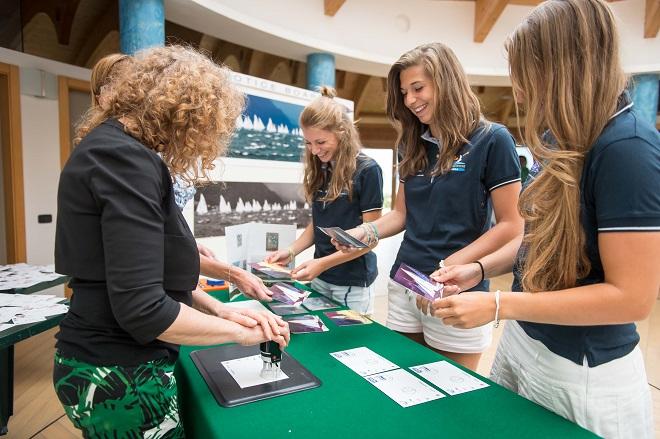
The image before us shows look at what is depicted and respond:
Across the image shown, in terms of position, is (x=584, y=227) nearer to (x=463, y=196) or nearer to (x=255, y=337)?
(x=463, y=196)

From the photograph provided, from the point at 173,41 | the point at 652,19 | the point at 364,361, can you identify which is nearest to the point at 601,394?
the point at 364,361

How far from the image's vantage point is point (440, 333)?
63.5 inches

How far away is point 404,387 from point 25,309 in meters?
2.42

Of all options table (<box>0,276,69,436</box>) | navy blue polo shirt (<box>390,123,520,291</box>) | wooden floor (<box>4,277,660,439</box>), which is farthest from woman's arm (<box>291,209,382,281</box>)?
wooden floor (<box>4,277,660,439</box>)

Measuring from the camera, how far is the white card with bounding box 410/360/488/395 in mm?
1171

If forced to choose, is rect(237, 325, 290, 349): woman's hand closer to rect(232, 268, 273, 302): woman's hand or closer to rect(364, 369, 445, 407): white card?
rect(364, 369, 445, 407): white card

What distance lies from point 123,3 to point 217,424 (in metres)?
4.31

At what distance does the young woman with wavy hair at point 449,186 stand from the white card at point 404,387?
435 millimetres

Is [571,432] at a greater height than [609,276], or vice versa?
[609,276]

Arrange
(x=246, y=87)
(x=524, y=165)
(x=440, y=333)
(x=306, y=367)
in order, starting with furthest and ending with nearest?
(x=524, y=165) < (x=246, y=87) < (x=440, y=333) < (x=306, y=367)

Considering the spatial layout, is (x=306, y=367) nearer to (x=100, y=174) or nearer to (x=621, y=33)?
(x=100, y=174)

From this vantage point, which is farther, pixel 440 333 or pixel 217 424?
pixel 440 333

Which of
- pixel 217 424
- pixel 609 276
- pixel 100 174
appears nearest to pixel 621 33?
pixel 609 276

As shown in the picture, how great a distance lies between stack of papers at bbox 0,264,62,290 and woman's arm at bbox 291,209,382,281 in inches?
76.0
